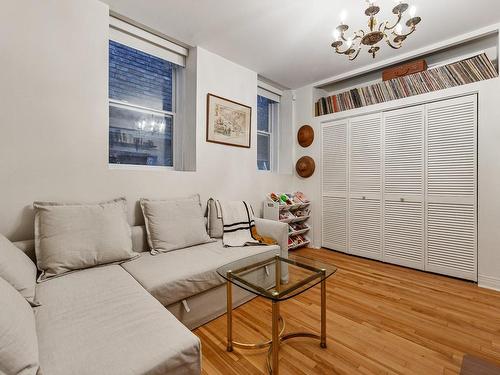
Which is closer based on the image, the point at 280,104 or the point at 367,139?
the point at 367,139

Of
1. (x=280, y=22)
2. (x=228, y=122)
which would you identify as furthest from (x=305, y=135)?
(x=280, y=22)

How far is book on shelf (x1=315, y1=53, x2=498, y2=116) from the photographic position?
94.5 inches

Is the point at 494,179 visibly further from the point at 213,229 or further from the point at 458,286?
the point at 213,229

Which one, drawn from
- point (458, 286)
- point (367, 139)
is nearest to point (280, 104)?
point (367, 139)

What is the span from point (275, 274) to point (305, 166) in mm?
2292

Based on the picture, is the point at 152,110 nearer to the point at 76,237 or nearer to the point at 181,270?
the point at 76,237

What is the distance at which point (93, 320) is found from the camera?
41.6 inches

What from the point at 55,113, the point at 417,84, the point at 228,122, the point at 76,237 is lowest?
the point at 76,237

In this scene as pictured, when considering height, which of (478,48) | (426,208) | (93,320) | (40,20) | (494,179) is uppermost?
(478,48)

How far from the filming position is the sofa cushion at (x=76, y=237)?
153 cm

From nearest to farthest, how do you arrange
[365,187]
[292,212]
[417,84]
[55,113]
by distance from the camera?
[55,113]
[417,84]
[365,187]
[292,212]

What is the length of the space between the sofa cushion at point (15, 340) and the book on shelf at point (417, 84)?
3.58 meters

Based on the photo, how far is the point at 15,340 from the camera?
0.71 meters

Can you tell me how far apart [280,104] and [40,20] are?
120 inches
